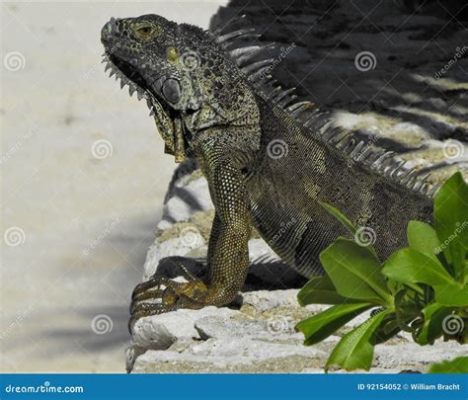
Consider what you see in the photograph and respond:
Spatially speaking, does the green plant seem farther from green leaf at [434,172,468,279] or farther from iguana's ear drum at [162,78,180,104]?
iguana's ear drum at [162,78,180,104]

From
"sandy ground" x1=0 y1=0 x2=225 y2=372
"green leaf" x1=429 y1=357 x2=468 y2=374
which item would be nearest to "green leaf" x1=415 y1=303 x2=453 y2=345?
"green leaf" x1=429 y1=357 x2=468 y2=374

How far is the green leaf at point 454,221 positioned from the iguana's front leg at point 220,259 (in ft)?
5.81

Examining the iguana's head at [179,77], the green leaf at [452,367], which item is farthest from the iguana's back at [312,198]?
the green leaf at [452,367]

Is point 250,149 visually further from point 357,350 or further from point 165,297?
point 357,350

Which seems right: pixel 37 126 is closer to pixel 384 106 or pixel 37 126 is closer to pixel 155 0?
pixel 155 0

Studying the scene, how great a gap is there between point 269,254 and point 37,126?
4.57 metres

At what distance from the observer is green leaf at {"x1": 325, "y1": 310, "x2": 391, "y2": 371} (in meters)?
3.26

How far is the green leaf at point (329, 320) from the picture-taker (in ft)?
11.0

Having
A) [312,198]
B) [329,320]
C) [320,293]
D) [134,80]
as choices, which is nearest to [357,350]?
[329,320]

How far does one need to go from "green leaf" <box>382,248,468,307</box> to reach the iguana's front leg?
5.94ft

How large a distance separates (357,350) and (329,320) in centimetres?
13

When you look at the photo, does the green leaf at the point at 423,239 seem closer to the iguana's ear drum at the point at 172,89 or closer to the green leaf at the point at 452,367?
the green leaf at the point at 452,367

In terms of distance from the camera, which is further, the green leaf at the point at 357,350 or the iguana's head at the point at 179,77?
the iguana's head at the point at 179,77

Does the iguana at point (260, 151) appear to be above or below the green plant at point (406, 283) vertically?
above
